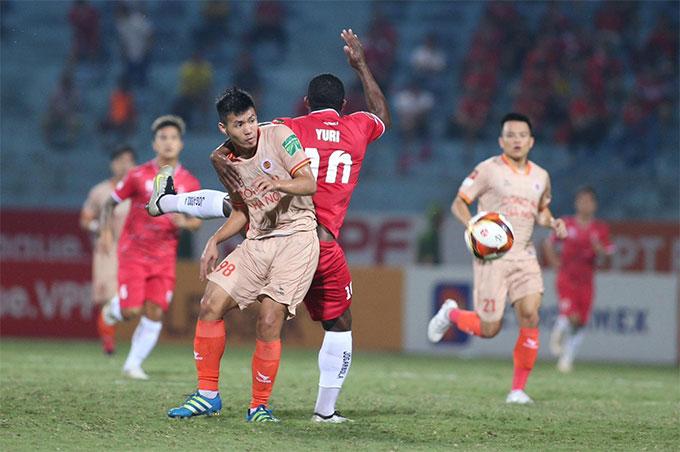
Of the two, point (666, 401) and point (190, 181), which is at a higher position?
point (190, 181)

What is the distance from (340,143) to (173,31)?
18.2m

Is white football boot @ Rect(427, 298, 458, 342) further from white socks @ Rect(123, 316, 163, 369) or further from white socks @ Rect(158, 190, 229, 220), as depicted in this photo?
white socks @ Rect(158, 190, 229, 220)

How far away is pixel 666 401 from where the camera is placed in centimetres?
1091

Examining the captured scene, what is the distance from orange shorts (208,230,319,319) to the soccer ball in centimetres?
218

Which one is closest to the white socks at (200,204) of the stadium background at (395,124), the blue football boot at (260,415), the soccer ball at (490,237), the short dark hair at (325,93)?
the short dark hair at (325,93)

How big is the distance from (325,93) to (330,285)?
53.2 inches

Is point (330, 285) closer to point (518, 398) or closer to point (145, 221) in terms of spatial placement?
point (518, 398)

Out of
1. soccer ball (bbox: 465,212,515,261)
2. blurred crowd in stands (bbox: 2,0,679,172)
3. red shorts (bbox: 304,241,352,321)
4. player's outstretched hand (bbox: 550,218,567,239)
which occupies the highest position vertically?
blurred crowd in stands (bbox: 2,0,679,172)

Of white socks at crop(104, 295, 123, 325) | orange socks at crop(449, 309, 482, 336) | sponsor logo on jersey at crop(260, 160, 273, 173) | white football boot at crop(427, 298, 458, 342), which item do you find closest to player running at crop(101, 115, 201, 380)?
white socks at crop(104, 295, 123, 325)

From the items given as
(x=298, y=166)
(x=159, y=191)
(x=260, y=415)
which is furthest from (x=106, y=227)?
(x=298, y=166)

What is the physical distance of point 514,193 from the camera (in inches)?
417

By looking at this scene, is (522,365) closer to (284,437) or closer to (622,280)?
(284,437)

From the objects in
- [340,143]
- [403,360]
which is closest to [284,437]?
[340,143]

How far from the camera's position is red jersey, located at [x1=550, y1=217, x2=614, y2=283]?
16672 millimetres
